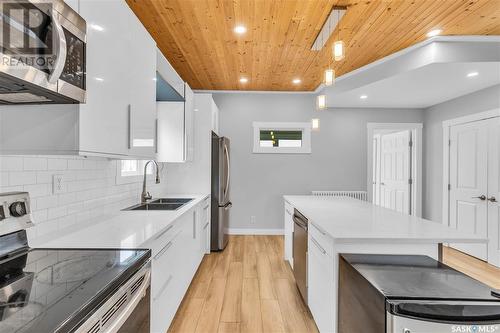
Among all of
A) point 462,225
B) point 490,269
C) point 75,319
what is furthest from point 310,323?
point 462,225

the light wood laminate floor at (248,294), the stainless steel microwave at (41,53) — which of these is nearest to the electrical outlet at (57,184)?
the stainless steel microwave at (41,53)

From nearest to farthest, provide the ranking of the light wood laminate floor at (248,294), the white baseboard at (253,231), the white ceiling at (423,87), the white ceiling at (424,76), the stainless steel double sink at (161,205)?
the light wood laminate floor at (248,294)
the stainless steel double sink at (161,205)
the white ceiling at (424,76)
the white ceiling at (423,87)
the white baseboard at (253,231)

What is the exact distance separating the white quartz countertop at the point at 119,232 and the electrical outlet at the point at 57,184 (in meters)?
0.27

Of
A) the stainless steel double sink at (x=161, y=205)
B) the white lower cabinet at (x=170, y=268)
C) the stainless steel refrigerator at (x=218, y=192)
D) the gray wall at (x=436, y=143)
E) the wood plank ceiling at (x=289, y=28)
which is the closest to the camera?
the white lower cabinet at (x=170, y=268)

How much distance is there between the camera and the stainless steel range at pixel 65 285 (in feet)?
2.47

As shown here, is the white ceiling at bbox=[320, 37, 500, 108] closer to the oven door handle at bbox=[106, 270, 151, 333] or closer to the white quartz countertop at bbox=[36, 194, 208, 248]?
the white quartz countertop at bbox=[36, 194, 208, 248]

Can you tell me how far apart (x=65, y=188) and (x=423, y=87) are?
4.43 m

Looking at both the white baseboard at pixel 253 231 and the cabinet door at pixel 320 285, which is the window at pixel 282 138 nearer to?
the white baseboard at pixel 253 231

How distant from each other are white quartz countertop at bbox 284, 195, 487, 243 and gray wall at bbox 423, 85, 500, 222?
9.98 ft

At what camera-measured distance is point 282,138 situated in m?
5.30

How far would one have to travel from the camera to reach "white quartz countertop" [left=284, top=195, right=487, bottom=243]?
5.30 feet

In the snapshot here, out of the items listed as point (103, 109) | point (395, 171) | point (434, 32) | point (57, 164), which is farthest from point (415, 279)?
point (395, 171)

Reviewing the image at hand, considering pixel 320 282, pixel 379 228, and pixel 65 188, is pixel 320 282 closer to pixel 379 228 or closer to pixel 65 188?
pixel 379 228

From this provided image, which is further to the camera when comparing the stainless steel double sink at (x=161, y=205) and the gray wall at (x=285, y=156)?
the gray wall at (x=285, y=156)
